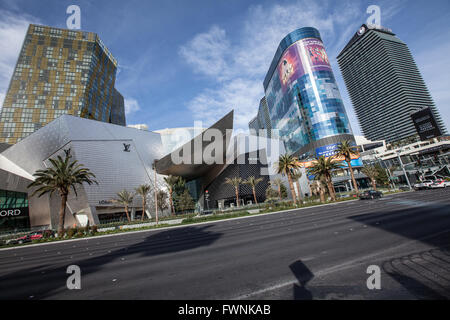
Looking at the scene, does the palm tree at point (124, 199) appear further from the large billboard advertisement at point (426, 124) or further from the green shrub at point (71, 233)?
the large billboard advertisement at point (426, 124)

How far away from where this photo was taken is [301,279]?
174 inches

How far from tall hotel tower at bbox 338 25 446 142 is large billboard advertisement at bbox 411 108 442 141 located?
6377 centimetres

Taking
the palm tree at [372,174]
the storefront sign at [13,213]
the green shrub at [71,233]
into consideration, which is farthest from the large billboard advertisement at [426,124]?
the storefront sign at [13,213]

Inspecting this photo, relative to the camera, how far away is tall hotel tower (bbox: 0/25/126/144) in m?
61.2

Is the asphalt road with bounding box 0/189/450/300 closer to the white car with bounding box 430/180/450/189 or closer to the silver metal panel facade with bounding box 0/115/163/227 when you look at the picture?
the white car with bounding box 430/180/450/189

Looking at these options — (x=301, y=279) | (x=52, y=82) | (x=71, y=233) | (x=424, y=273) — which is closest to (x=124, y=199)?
(x=71, y=233)

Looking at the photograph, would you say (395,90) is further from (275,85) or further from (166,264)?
(166,264)

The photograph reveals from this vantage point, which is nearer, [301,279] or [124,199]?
[301,279]

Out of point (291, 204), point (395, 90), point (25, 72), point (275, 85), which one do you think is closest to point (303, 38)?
point (275, 85)

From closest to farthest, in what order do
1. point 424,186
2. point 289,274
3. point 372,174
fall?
1. point 289,274
2. point 424,186
3. point 372,174

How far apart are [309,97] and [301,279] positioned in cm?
8633

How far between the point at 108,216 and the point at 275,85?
100984mm

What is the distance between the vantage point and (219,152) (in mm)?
49656

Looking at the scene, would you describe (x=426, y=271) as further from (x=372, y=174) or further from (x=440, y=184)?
(x=372, y=174)
